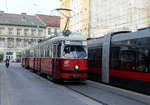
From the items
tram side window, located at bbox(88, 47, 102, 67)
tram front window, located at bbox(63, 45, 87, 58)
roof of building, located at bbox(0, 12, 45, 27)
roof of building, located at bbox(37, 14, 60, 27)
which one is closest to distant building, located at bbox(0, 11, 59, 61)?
roof of building, located at bbox(0, 12, 45, 27)

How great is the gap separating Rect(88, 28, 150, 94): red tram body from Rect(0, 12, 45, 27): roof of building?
7293 cm

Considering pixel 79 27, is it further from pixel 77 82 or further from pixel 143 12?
pixel 77 82

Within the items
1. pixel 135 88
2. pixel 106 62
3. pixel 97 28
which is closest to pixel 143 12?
pixel 97 28

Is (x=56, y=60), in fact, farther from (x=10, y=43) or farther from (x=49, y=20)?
(x=49, y=20)

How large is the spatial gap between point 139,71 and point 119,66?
2394 mm

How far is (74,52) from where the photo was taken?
19.3 m

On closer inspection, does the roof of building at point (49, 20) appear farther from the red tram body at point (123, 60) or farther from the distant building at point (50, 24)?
the red tram body at point (123, 60)

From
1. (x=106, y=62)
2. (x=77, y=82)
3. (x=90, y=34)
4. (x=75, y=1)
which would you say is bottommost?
(x=77, y=82)

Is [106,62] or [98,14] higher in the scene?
[98,14]

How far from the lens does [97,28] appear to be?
46.5m

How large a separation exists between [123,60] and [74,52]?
3.69m

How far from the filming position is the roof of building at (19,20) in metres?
91.8

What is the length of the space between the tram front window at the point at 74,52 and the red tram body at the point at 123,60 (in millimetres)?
1254

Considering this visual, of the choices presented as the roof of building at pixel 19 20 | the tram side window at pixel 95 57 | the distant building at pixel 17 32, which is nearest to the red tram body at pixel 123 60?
the tram side window at pixel 95 57
